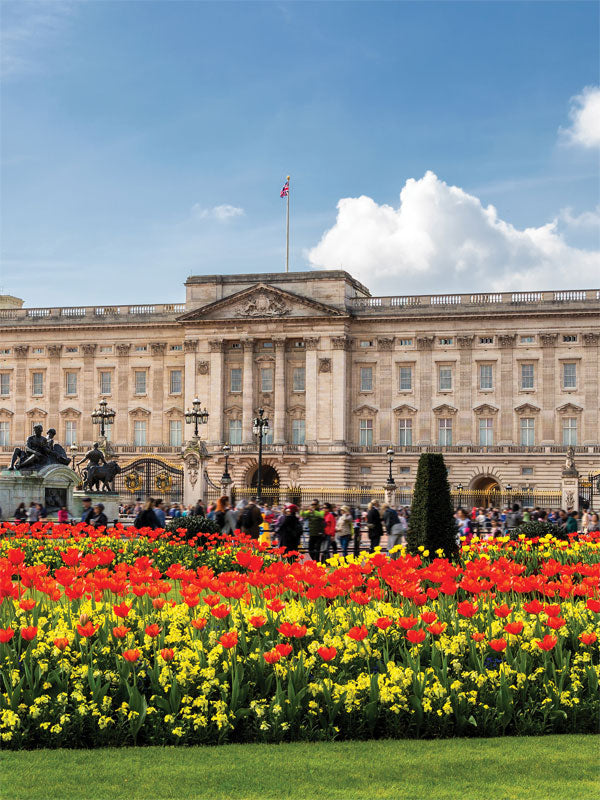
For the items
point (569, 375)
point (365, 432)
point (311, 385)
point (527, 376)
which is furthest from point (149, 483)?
point (569, 375)

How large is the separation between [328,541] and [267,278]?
154 ft

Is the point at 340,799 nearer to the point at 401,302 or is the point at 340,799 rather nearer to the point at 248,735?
the point at 248,735

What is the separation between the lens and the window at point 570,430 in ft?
212

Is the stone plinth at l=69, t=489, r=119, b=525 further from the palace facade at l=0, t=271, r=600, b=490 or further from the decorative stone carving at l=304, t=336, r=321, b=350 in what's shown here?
the decorative stone carving at l=304, t=336, r=321, b=350

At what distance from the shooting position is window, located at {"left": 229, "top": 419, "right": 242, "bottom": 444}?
228 ft

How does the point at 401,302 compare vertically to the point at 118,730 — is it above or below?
above

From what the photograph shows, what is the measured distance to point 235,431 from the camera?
6969cm

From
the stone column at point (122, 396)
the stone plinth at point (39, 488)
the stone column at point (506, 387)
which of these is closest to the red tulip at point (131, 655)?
the stone plinth at point (39, 488)

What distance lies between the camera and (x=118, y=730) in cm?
899

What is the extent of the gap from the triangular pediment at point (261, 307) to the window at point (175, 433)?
7.65 metres

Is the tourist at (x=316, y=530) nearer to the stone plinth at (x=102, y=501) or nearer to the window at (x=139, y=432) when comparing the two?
the stone plinth at (x=102, y=501)

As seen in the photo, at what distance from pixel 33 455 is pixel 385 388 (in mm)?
40350

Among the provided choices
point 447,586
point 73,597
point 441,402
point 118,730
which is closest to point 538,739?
point 447,586

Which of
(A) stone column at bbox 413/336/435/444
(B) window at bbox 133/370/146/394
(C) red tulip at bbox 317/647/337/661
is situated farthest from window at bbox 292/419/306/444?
(C) red tulip at bbox 317/647/337/661
